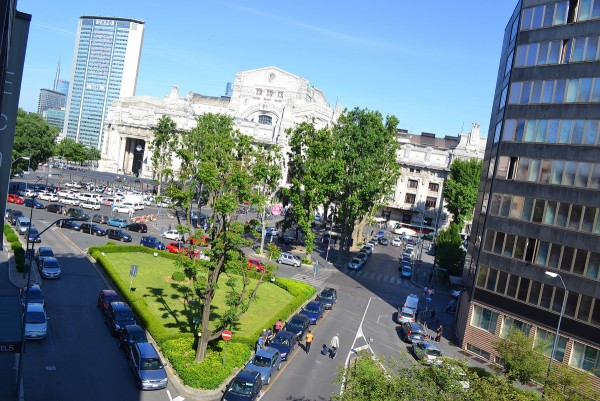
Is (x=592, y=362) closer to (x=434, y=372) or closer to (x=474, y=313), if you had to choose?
(x=474, y=313)

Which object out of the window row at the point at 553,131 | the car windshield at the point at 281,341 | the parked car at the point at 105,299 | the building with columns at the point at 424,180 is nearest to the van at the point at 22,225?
the parked car at the point at 105,299

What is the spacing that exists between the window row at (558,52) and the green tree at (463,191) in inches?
2341

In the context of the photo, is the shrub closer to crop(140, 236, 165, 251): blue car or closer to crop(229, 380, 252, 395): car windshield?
crop(140, 236, 165, 251): blue car

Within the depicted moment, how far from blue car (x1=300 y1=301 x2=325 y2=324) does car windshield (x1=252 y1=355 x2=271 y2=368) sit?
12321mm

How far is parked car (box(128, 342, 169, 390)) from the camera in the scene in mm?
25422

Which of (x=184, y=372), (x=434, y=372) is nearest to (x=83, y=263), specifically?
(x=184, y=372)

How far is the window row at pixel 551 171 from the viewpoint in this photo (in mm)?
34169

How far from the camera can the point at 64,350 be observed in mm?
28500

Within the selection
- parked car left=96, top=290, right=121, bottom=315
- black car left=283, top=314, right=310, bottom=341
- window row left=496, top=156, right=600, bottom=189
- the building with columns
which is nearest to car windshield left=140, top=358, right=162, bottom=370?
parked car left=96, top=290, right=121, bottom=315

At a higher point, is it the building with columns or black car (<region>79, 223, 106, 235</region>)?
the building with columns

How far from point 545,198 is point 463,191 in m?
61.1

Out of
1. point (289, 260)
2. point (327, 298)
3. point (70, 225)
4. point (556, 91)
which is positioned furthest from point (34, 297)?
point (556, 91)

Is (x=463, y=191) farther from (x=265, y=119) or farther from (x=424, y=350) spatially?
(x=265, y=119)

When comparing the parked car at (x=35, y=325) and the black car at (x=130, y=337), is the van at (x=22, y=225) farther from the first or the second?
the black car at (x=130, y=337)
